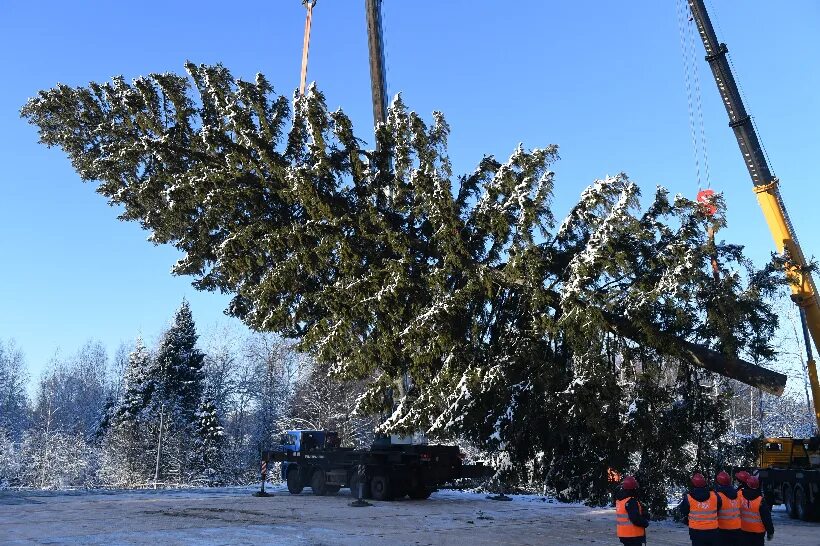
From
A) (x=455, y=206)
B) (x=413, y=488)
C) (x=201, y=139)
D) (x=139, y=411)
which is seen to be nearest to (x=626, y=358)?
(x=455, y=206)

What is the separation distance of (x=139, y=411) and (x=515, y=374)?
3375 centimetres

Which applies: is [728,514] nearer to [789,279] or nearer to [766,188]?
[789,279]

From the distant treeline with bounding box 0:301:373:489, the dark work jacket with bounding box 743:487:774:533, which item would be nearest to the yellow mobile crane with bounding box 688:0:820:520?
the dark work jacket with bounding box 743:487:774:533

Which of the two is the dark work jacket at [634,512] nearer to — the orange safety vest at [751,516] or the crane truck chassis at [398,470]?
the orange safety vest at [751,516]

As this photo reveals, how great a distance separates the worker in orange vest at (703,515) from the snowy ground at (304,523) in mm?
3820

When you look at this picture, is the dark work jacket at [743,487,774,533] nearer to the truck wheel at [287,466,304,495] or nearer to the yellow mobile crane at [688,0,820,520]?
the yellow mobile crane at [688,0,820,520]

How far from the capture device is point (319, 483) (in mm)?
21953

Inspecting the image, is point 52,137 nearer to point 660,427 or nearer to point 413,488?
point 413,488

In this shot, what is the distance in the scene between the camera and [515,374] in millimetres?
16000

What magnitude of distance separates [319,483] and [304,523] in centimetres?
894

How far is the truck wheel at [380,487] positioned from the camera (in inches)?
764

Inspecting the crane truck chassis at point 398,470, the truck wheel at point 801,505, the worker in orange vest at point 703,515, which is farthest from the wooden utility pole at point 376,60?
the truck wheel at point 801,505

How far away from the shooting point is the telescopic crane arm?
16953 millimetres

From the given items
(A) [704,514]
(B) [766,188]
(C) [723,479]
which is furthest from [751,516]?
(B) [766,188]
